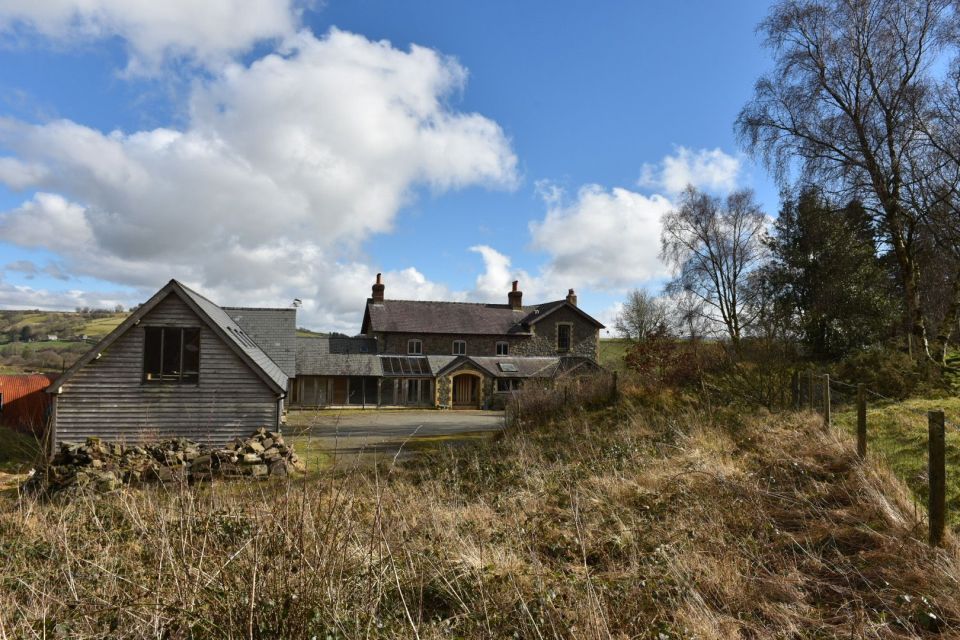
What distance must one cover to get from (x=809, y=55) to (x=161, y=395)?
23277 mm

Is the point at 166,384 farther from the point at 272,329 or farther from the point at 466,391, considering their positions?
the point at 466,391

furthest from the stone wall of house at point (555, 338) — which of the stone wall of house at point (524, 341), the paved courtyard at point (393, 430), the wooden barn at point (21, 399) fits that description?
the wooden barn at point (21, 399)

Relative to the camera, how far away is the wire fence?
512 cm

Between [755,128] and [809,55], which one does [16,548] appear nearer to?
[755,128]

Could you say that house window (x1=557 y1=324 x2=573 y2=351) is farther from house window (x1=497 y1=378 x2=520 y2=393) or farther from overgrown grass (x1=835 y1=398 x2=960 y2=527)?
overgrown grass (x1=835 y1=398 x2=960 y2=527)

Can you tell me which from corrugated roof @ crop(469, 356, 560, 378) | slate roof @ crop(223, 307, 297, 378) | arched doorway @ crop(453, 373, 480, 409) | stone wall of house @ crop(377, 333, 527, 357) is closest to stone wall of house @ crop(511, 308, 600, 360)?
stone wall of house @ crop(377, 333, 527, 357)

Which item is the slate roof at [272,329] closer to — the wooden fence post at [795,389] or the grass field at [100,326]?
the wooden fence post at [795,389]

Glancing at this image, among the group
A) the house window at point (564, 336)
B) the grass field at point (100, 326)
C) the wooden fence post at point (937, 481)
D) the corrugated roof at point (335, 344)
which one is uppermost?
the grass field at point (100, 326)

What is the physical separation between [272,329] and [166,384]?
37.6 ft

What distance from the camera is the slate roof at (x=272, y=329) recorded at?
84.1 ft

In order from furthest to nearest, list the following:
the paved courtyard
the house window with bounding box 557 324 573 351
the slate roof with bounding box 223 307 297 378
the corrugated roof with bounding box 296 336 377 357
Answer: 1. the house window with bounding box 557 324 573 351
2. the corrugated roof with bounding box 296 336 377 357
3. the slate roof with bounding box 223 307 297 378
4. the paved courtyard

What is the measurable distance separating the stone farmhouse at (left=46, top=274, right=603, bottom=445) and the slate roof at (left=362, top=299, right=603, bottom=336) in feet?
0.33

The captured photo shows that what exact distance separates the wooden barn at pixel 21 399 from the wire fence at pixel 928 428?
26833 millimetres

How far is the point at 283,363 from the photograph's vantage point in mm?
24766
